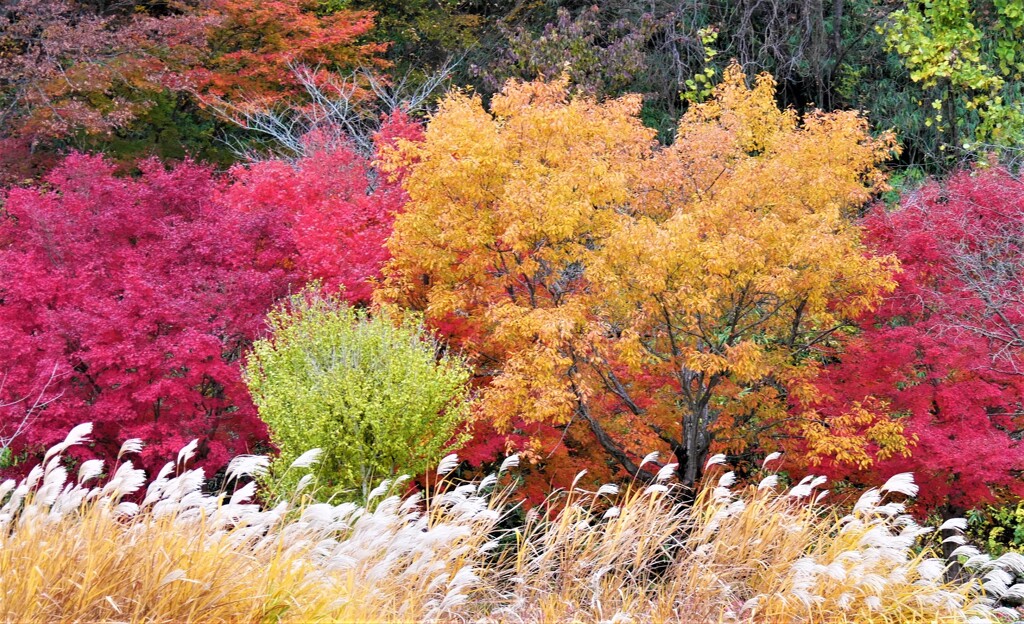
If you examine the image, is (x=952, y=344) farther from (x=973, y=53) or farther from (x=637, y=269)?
(x=973, y=53)

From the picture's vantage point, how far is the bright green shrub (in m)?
9.70

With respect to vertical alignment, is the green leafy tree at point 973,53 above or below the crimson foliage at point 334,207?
below

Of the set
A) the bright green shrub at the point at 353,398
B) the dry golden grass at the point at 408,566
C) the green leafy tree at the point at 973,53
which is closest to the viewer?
the dry golden grass at the point at 408,566

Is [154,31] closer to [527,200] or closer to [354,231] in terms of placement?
[354,231]

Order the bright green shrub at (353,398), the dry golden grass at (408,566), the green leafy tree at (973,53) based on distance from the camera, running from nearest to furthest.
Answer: the dry golden grass at (408,566) < the bright green shrub at (353,398) < the green leafy tree at (973,53)

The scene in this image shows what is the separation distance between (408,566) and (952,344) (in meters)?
6.63

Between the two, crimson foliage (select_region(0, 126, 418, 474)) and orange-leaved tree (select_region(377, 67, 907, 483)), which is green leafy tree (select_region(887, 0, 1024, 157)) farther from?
crimson foliage (select_region(0, 126, 418, 474))

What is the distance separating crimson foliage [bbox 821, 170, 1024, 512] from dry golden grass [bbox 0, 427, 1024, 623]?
10.1 ft

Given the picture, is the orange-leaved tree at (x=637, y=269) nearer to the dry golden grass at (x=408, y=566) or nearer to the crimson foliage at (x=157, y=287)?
the crimson foliage at (x=157, y=287)

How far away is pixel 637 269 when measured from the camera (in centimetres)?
1038

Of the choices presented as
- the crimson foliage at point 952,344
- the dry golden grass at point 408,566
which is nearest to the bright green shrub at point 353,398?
the dry golden grass at point 408,566

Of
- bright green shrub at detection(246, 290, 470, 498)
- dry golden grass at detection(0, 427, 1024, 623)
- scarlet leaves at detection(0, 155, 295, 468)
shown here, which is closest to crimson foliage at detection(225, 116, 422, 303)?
scarlet leaves at detection(0, 155, 295, 468)

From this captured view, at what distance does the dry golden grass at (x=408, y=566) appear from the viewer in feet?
18.0

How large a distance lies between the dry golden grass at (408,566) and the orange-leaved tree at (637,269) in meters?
2.90
